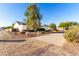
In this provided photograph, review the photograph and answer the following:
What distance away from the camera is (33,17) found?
439cm

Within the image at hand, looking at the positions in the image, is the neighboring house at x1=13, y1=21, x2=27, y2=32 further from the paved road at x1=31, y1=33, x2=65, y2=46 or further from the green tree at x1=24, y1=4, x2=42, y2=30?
the paved road at x1=31, y1=33, x2=65, y2=46

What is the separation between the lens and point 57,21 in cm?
436

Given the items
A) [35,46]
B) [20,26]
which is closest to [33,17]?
[20,26]

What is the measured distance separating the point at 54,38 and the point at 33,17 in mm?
463

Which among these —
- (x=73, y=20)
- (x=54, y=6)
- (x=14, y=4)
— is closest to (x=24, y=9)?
(x=14, y=4)

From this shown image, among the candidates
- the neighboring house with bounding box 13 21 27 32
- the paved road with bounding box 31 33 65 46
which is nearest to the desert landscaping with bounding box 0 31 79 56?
the paved road with bounding box 31 33 65 46

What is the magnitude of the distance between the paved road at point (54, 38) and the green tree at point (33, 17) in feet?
0.66

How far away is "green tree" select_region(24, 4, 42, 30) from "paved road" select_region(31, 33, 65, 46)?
20cm

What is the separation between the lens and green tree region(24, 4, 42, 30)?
435 cm

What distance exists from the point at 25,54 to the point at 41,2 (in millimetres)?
831

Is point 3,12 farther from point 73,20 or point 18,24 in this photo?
point 73,20

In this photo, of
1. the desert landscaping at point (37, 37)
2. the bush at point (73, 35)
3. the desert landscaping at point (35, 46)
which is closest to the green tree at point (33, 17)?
the desert landscaping at point (37, 37)

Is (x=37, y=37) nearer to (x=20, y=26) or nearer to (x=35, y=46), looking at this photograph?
(x=35, y=46)

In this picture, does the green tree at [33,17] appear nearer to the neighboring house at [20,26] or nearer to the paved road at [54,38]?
the neighboring house at [20,26]
